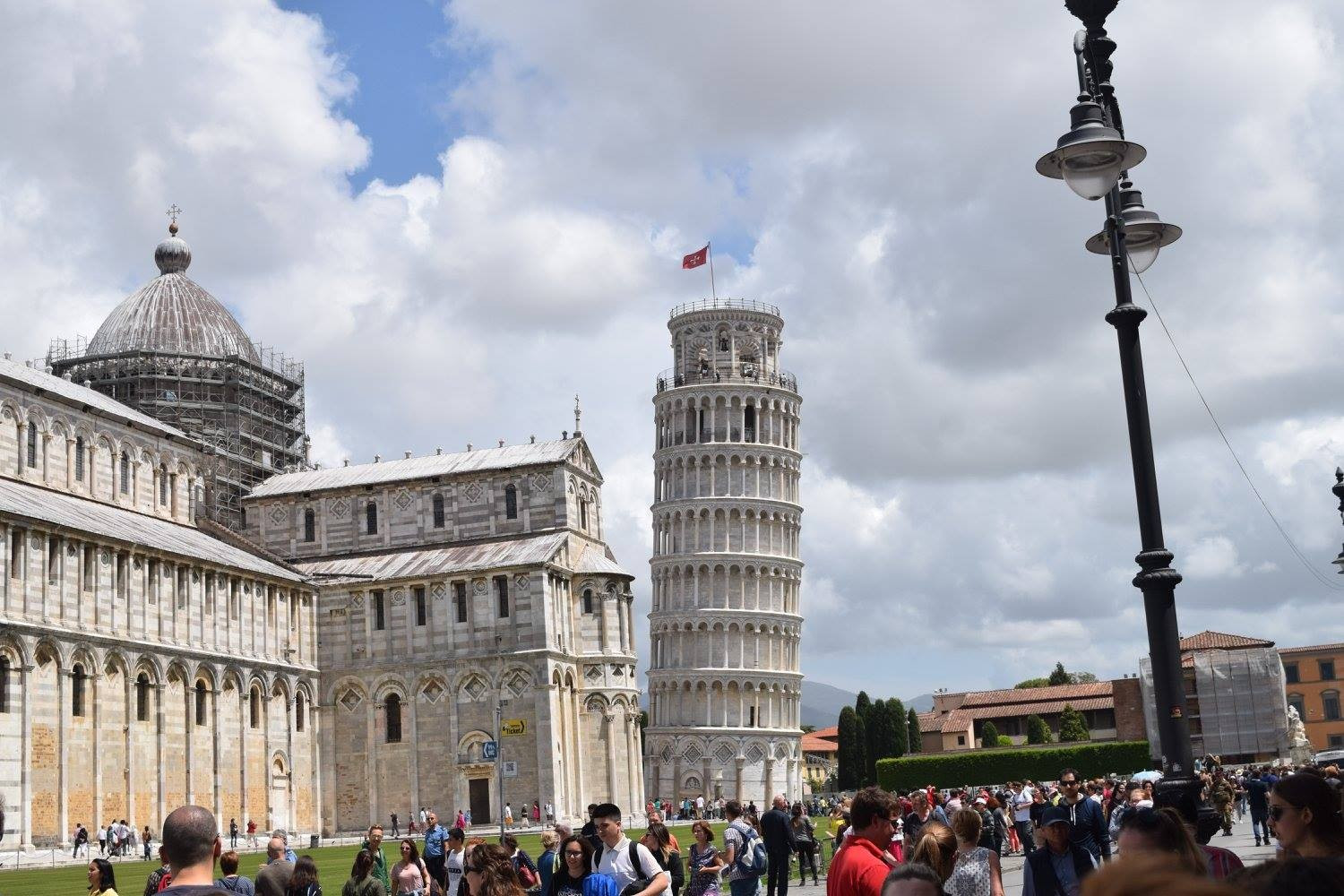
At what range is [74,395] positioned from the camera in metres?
62.7

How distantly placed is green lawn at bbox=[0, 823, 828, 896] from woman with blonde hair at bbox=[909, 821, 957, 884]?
65.4 ft

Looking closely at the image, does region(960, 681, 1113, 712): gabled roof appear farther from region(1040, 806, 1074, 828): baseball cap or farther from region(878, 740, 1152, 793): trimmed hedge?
region(1040, 806, 1074, 828): baseball cap

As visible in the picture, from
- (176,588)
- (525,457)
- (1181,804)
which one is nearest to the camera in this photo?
(1181,804)

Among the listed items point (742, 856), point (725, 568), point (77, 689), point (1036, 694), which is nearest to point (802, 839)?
point (742, 856)

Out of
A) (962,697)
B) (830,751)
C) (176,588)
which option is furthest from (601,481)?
(830,751)

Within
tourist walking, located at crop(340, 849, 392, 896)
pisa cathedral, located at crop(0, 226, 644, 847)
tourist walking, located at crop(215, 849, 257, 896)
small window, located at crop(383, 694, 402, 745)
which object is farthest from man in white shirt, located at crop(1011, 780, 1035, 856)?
small window, located at crop(383, 694, 402, 745)

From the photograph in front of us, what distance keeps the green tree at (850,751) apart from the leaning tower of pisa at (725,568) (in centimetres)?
A: 876

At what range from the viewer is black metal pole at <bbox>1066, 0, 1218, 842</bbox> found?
1061cm

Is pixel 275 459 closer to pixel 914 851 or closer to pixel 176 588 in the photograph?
pixel 176 588

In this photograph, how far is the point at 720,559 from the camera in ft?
298

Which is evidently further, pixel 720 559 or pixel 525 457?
pixel 720 559

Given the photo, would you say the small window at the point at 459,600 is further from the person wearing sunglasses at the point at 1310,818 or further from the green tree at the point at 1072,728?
the person wearing sunglasses at the point at 1310,818

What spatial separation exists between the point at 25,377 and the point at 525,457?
73.3 ft

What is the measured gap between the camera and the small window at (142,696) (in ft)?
180
